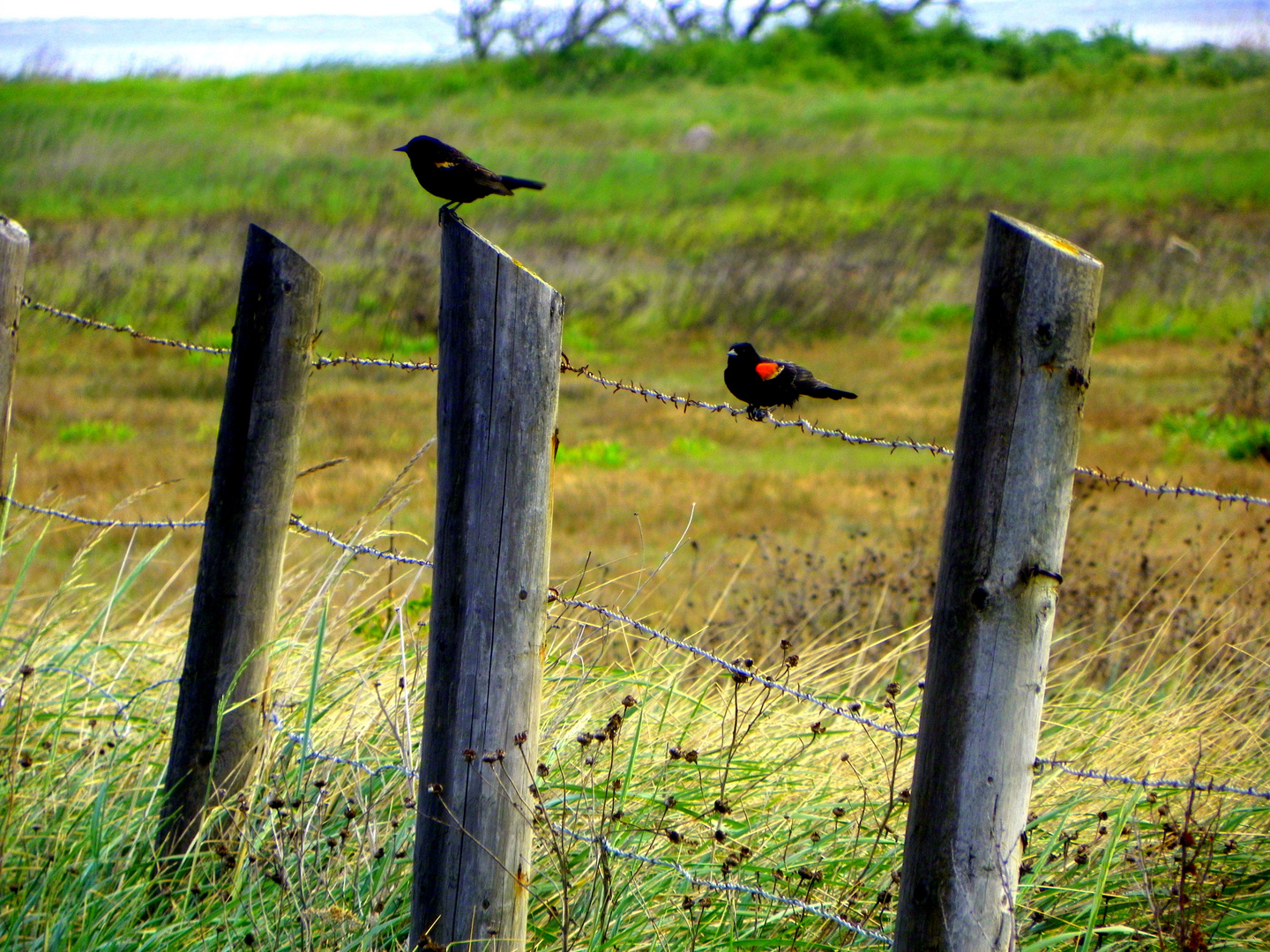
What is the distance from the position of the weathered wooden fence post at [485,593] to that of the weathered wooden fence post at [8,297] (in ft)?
5.50

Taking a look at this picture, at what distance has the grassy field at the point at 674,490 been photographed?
2.45 metres

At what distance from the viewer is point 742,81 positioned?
166 ft

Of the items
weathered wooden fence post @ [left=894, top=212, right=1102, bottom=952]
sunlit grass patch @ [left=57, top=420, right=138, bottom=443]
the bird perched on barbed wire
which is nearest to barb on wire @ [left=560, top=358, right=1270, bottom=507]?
weathered wooden fence post @ [left=894, top=212, right=1102, bottom=952]

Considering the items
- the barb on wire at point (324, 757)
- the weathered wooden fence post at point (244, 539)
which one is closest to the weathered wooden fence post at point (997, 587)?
the barb on wire at point (324, 757)

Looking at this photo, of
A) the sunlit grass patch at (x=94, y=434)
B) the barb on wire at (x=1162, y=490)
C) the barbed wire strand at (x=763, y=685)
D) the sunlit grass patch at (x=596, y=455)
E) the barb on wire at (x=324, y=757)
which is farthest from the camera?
the sunlit grass patch at (x=94, y=434)

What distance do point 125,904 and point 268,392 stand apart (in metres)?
1.28

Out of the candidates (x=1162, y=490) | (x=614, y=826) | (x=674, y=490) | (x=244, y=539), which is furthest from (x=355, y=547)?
(x=674, y=490)

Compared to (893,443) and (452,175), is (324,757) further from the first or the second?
(452,175)

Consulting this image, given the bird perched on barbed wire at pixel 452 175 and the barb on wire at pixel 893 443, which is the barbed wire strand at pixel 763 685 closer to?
the barb on wire at pixel 893 443

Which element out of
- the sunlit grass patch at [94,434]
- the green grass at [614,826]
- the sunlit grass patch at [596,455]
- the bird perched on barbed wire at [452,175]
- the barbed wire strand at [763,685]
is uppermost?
the bird perched on barbed wire at [452,175]

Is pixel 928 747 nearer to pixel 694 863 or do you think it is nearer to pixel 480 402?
pixel 694 863

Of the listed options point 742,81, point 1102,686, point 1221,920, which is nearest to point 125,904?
point 1221,920

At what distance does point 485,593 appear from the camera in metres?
2.04

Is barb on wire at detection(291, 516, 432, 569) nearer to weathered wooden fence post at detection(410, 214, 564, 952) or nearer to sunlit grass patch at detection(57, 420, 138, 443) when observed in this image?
weathered wooden fence post at detection(410, 214, 564, 952)
